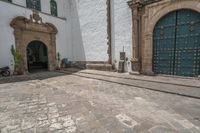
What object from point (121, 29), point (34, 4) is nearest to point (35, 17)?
point (34, 4)

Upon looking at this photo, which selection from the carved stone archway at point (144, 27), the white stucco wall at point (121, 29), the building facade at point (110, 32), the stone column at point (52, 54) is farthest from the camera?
the stone column at point (52, 54)

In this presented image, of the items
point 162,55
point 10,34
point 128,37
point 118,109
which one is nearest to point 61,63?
point 10,34

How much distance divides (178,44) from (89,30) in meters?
5.96

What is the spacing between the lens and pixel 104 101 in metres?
3.47

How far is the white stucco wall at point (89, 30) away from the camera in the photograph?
8863 millimetres

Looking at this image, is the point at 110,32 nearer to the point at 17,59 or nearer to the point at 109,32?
the point at 109,32

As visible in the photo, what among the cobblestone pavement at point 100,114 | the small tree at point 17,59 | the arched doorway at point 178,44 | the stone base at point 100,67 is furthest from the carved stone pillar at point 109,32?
the small tree at point 17,59

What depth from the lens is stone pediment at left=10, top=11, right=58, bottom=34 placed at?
795 centimetres

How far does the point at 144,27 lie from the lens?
6906mm

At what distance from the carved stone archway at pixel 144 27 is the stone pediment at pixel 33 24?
5.96m

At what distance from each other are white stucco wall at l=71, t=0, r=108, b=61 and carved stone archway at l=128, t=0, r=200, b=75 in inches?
88.5

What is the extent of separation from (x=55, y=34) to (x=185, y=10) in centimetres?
846

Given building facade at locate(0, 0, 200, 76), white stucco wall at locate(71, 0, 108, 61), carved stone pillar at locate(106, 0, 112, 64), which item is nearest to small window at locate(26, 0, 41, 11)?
building facade at locate(0, 0, 200, 76)

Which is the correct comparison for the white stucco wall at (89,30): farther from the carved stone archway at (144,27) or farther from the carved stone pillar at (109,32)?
the carved stone archway at (144,27)
